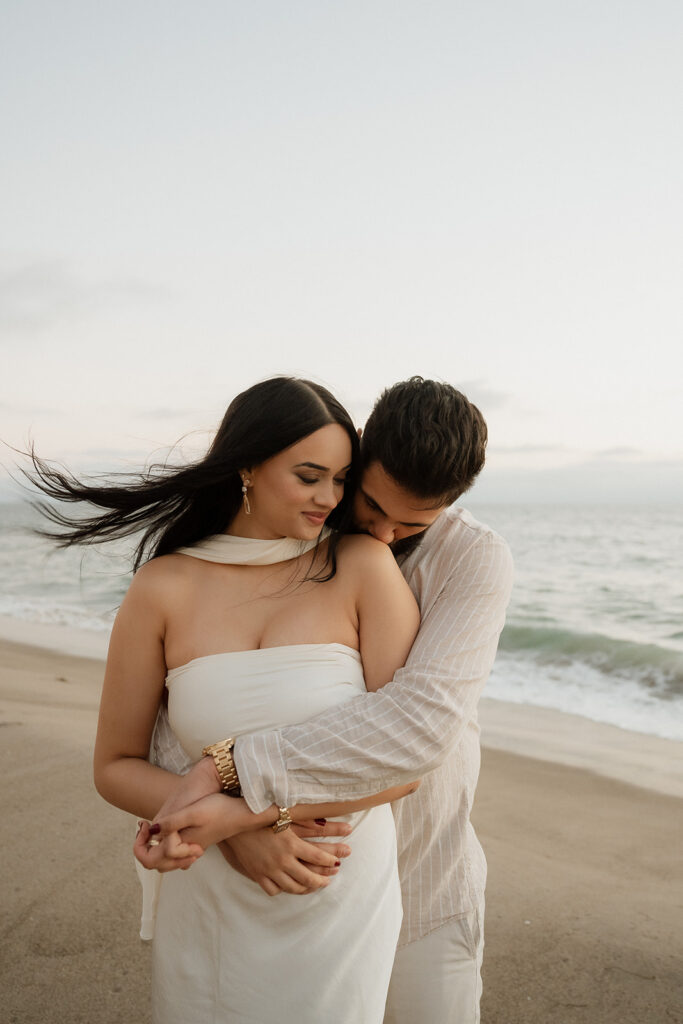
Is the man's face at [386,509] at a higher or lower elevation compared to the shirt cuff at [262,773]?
higher

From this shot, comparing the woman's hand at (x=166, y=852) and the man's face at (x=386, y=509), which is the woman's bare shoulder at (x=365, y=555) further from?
the woman's hand at (x=166, y=852)

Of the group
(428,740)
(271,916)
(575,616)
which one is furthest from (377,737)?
(575,616)

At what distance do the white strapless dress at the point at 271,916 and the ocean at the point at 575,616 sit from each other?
100cm

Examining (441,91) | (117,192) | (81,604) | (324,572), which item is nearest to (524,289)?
(441,91)

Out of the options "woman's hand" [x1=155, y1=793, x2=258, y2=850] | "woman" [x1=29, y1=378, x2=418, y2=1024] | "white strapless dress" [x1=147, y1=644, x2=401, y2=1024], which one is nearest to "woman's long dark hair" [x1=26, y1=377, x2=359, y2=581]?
"woman" [x1=29, y1=378, x2=418, y2=1024]

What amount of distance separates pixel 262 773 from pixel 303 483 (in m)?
0.70

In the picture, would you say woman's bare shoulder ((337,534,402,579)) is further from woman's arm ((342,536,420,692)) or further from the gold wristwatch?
the gold wristwatch

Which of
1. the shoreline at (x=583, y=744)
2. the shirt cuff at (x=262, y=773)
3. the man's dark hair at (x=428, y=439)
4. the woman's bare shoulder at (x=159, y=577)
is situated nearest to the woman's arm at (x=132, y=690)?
the woman's bare shoulder at (x=159, y=577)

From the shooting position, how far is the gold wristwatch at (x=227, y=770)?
1678 mm

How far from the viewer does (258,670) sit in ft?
5.99

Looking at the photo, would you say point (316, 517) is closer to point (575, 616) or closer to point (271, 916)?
point (271, 916)

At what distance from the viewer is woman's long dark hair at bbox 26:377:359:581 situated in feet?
6.50

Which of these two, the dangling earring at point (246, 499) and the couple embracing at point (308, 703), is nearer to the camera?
the couple embracing at point (308, 703)

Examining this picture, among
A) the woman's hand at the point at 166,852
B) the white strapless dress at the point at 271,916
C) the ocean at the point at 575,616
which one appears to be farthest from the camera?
the ocean at the point at 575,616
